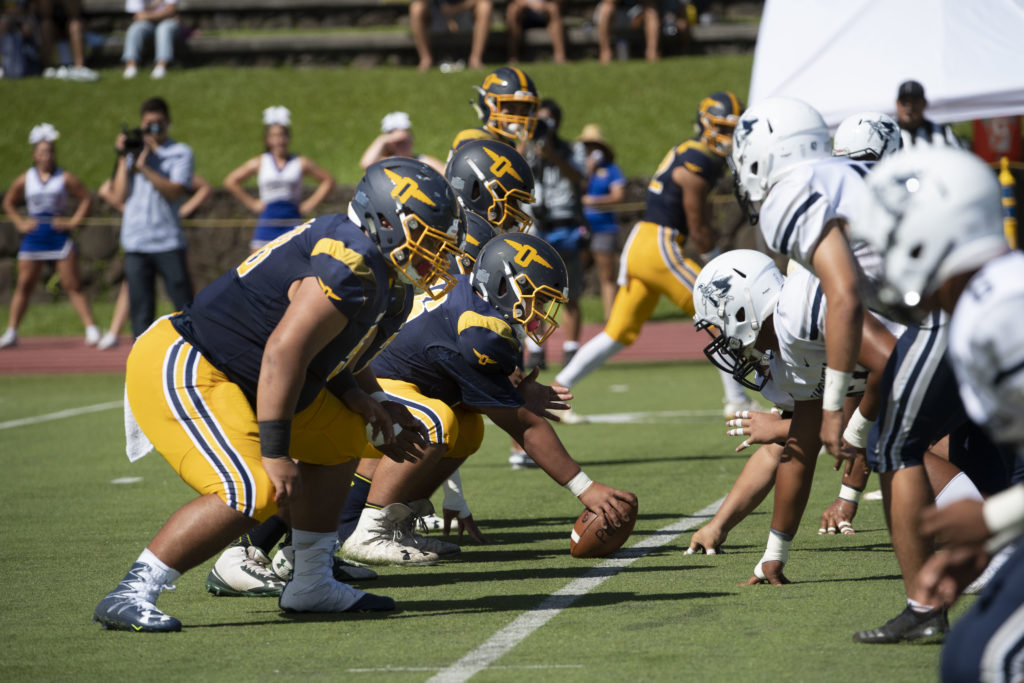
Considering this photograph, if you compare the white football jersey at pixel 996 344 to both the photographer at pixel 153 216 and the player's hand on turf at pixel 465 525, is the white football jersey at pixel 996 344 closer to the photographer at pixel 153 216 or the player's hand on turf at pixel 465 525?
the player's hand on turf at pixel 465 525

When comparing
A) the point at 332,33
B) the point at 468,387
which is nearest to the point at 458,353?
the point at 468,387

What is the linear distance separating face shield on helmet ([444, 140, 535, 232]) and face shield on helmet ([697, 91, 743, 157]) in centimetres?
258

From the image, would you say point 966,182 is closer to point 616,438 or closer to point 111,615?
point 111,615

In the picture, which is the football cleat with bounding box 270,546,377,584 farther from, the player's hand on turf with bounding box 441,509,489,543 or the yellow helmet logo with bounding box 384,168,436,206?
the yellow helmet logo with bounding box 384,168,436,206

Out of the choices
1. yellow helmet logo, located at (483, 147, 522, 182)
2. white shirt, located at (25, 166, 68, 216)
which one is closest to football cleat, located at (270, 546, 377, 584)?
yellow helmet logo, located at (483, 147, 522, 182)

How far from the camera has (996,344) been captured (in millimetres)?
2789

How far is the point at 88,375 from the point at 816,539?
9427 mm

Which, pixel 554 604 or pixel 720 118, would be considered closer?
pixel 554 604

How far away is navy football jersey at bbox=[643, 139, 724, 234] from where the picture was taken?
904 cm

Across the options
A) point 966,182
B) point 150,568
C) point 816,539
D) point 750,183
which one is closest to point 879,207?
point 966,182

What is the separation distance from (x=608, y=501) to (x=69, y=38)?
20792 mm

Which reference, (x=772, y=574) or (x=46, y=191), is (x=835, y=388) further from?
(x=46, y=191)

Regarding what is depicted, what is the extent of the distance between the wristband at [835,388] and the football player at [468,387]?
1.21 m

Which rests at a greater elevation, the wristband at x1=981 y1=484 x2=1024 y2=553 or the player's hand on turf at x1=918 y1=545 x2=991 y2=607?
the wristband at x1=981 y1=484 x2=1024 y2=553
